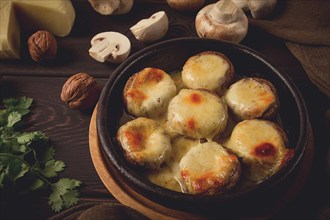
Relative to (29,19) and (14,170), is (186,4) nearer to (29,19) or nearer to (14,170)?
(29,19)

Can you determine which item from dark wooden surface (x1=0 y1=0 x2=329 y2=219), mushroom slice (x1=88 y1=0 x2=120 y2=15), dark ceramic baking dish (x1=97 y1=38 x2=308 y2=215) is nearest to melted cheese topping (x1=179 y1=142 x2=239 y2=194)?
dark ceramic baking dish (x1=97 y1=38 x2=308 y2=215)

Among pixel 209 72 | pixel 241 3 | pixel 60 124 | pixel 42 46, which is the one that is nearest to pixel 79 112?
pixel 60 124

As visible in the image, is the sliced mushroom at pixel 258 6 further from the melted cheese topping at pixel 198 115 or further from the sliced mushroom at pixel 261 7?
the melted cheese topping at pixel 198 115

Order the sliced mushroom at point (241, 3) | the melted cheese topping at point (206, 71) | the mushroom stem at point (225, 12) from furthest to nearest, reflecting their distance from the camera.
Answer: the sliced mushroom at point (241, 3)
the mushroom stem at point (225, 12)
the melted cheese topping at point (206, 71)

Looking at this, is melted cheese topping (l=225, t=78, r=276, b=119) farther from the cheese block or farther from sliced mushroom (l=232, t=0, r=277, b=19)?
the cheese block

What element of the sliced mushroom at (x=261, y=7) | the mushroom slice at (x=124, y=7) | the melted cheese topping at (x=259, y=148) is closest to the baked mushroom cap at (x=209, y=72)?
the melted cheese topping at (x=259, y=148)

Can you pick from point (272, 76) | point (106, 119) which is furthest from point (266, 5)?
point (106, 119)
